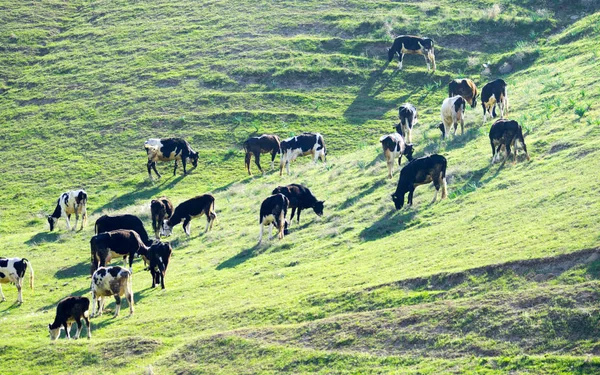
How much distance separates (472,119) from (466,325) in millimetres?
23330

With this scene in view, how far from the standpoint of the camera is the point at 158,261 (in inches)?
1201

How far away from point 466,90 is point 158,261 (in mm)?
21982

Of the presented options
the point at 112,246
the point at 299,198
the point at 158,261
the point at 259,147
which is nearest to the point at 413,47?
the point at 259,147

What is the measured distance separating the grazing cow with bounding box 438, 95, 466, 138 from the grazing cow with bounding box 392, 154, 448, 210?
26.2ft

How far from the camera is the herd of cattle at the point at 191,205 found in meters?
27.9

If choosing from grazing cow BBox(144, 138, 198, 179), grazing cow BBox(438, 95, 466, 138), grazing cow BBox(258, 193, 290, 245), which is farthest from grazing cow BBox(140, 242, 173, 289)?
grazing cow BBox(144, 138, 198, 179)

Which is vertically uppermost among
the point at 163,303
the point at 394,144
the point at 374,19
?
the point at 374,19

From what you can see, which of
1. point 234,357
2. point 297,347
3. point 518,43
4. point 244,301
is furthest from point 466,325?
point 518,43

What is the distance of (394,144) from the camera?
122 feet

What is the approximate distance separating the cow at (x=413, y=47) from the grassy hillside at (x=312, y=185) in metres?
1.21

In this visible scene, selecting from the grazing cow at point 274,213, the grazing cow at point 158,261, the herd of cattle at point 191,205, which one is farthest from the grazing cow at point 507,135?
the grazing cow at point 158,261

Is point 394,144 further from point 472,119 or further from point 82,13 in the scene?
point 82,13

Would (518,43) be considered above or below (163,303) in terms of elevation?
above

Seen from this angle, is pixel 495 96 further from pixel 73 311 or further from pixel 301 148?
pixel 73 311
